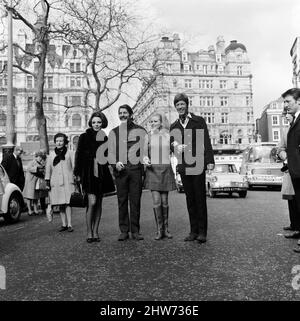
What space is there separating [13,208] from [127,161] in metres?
4.58

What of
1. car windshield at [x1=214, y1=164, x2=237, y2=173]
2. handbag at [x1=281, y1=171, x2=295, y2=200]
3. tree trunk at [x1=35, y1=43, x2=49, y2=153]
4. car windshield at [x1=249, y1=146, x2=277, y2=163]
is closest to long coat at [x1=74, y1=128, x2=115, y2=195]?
handbag at [x1=281, y1=171, x2=295, y2=200]

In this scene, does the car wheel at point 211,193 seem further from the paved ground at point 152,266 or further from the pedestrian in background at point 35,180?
the paved ground at point 152,266

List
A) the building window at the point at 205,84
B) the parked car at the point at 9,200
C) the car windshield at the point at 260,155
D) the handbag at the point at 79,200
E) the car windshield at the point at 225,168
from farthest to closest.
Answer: the building window at the point at 205,84
the car windshield at the point at 260,155
the car windshield at the point at 225,168
the parked car at the point at 9,200
the handbag at the point at 79,200

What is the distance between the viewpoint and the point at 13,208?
31.4 feet

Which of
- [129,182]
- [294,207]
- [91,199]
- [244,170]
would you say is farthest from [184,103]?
[244,170]

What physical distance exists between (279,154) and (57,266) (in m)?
3.54

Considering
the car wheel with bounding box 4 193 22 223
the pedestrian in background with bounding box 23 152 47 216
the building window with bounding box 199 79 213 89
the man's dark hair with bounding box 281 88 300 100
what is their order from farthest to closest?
1. the building window with bounding box 199 79 213 89
2. the pedestrian in background with bounding box 23 152 47 216
3. the car wheel with bounding box 4 193 22 223
4. the man's dark hair with bounding box 281 88 300 100

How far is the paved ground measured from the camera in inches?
132

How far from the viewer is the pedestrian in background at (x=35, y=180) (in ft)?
35.6

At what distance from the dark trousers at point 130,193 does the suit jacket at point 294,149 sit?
2.24 meters

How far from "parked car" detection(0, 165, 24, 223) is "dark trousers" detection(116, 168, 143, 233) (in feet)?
12.4

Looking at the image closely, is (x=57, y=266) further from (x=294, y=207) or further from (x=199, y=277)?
(x=294, y=207)

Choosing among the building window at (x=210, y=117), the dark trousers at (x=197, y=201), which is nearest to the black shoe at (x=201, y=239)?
the dark trousers at (x=197, y=201)

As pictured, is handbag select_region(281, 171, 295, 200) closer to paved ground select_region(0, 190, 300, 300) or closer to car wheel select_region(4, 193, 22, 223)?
paved ground select_region(0, 190, 300, 300)
